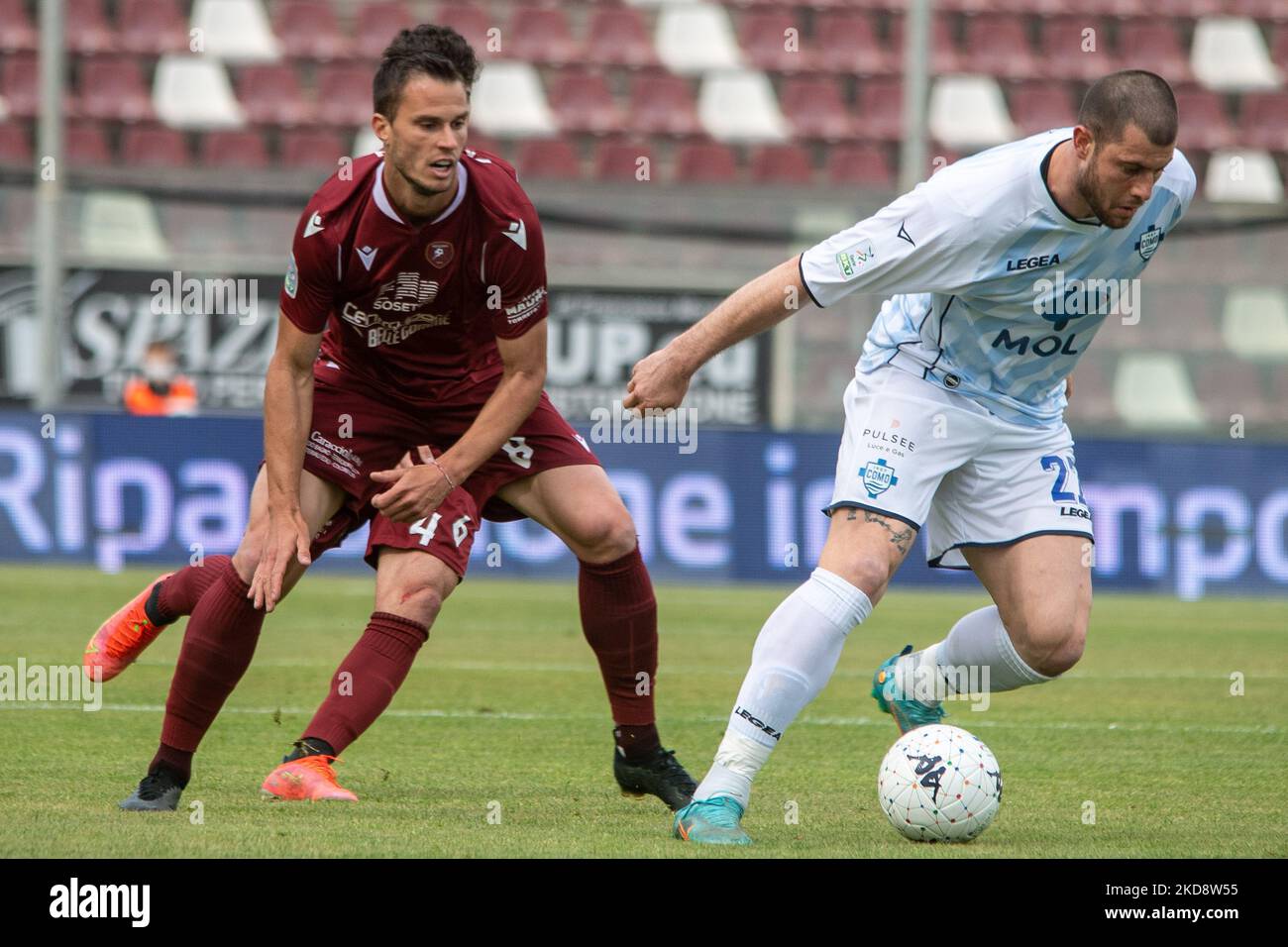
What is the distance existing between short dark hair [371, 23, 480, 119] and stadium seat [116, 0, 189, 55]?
47.1ft

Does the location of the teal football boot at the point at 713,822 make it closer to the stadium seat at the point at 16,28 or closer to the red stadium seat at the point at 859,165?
the red stadium seat at the point at 859,165

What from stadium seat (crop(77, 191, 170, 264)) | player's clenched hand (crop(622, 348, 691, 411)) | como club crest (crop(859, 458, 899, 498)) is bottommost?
como club crest (crop(859, 458, 899, 498))

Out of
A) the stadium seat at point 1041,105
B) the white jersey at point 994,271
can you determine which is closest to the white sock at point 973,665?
the white jersey at point 994,271

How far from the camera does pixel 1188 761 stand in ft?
20.8

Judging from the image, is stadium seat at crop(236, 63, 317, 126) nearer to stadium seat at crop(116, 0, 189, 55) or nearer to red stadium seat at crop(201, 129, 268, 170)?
red stadium seat at crop(201, 129, 268, 170)

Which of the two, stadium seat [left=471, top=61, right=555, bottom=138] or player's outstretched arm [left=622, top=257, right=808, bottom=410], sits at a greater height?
stadium seat [left=471, top=61, right=555, bottom=138]

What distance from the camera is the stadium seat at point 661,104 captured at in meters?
18.3

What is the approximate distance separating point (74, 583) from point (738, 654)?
15.8 feet

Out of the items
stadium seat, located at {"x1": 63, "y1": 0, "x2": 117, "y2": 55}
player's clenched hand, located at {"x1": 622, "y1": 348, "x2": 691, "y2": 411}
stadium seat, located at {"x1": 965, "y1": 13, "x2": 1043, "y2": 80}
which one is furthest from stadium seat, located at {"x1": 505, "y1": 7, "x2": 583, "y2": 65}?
player's clenched hand, located at {"x1": 622, "y1": 348, "x2": 691, "y2": 411}

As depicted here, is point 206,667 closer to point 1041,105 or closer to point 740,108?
point 740,108

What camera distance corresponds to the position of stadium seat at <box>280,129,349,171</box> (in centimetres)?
1773

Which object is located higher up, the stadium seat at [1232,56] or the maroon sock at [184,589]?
the stadium seat at [1232,56]

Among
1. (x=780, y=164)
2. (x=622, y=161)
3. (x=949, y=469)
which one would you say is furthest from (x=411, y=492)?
(x=780, y=164)

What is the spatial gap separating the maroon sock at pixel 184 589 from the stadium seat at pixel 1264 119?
15.4m
